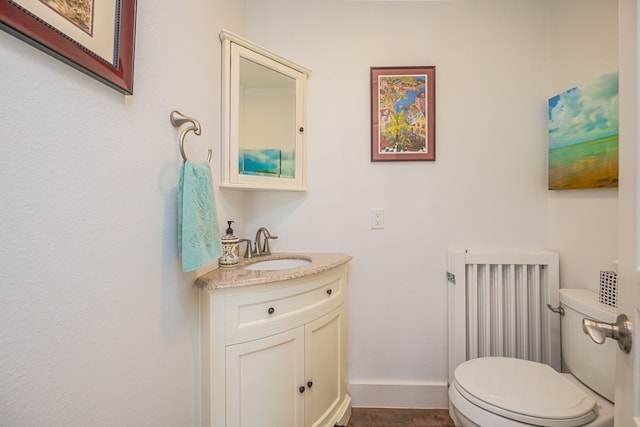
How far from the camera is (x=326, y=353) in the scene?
3.97ft

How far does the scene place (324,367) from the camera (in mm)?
1201

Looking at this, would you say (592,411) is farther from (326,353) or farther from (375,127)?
(375,127)

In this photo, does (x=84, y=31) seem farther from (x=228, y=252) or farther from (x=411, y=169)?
(x=411, y=169)

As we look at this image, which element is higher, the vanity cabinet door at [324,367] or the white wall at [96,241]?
the white wall at [96,241]

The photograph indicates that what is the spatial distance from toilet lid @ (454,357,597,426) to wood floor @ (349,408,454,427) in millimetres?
521

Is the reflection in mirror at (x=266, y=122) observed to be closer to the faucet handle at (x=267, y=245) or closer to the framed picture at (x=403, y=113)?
the faucet handle at (x=267, y=245)

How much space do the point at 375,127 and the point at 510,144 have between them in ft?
2.62

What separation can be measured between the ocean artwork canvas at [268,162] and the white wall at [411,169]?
163 millimetres

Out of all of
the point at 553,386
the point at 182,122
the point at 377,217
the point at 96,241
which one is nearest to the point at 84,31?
the point at 182,122

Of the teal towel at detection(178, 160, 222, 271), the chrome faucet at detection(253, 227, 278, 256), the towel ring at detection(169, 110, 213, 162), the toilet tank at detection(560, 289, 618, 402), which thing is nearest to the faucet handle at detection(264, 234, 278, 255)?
the chrome faucet at detection(253, 227, 278, 256)

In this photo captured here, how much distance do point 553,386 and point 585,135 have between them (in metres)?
1.13

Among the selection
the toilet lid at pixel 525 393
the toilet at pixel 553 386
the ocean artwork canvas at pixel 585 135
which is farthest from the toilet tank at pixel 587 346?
the ocean artwork canvas at pixel 585 135

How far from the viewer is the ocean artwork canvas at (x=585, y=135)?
109cm

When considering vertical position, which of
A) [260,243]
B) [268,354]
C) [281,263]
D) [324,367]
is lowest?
[324,367]
